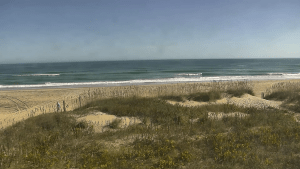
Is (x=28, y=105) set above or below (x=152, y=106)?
below

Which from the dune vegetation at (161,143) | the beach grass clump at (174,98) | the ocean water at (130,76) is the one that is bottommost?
the dune vegetation at (161,143)

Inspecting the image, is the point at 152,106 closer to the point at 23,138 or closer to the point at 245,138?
the point at 245,138

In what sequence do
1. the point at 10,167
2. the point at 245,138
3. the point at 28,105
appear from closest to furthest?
the point at 10,167, the point at 245,138, the point at 28,105

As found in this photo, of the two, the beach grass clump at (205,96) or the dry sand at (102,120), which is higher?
the beach grass clump at (205,96)

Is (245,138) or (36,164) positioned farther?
(245,138)

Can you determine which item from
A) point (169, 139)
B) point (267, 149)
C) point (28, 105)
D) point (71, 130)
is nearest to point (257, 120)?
point (267, 149)

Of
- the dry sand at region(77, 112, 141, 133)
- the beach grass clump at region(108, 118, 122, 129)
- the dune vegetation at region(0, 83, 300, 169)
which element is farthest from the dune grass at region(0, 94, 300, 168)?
the beach grass clump at region(108, 118, 122, 129)

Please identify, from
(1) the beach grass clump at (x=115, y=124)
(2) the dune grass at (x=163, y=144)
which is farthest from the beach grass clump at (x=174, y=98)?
(1) the beach grass clump at (x=115, y=124)

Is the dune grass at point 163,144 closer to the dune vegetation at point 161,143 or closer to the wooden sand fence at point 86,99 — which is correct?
the dune vegetation at point 161,143
